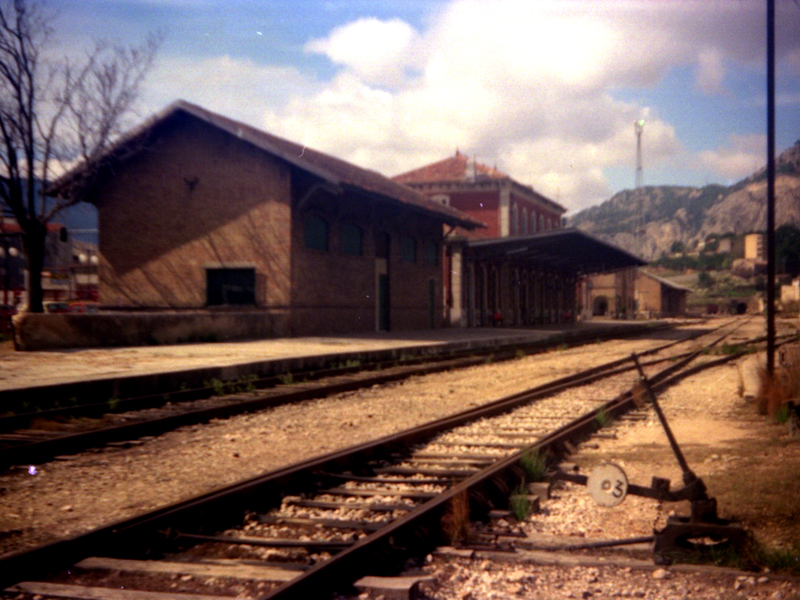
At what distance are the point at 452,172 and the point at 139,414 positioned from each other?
40.5 metres

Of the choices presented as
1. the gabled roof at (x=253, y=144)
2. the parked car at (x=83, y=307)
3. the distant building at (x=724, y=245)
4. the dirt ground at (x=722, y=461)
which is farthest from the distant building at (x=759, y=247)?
the parked car at (x=83, y=307)

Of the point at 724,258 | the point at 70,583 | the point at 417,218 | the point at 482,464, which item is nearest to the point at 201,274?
the point at 417,218

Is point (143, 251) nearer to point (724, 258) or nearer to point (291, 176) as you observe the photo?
point (291, 176)

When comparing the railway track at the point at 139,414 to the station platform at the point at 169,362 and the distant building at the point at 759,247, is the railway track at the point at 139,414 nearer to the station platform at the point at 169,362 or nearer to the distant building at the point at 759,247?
the station platform at the point at 169,362

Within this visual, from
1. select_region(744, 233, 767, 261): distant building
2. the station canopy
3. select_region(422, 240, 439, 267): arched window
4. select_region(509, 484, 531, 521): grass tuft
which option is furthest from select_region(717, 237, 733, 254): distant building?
select_region(509, 484, 531, 521): grass tuft

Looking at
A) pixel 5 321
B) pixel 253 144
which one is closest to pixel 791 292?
pixel 253 144

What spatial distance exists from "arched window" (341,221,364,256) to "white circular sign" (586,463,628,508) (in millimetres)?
20854

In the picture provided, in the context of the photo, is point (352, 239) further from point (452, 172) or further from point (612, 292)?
point (612, 292)

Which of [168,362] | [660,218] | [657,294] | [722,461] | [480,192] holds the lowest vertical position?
[722,461]

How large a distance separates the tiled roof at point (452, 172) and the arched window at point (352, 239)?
20802 millimetres

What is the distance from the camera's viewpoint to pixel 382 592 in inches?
127

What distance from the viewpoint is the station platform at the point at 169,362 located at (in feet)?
32.8

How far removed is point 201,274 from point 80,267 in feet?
61.6

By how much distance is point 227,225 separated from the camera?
2286 cm
